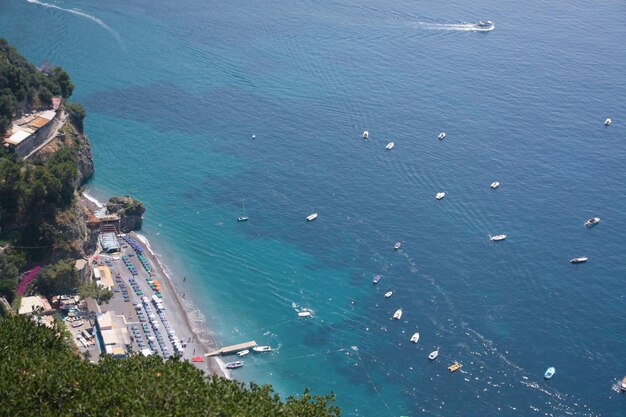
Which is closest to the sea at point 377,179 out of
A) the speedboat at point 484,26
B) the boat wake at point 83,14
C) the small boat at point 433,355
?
the boat wake at point 83,14

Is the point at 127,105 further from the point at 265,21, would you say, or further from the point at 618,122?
the point at 618,122

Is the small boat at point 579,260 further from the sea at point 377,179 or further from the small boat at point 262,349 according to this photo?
the small boat at point 262,349

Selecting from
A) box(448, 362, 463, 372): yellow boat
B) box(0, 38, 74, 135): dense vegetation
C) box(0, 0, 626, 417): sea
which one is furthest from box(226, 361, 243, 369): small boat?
box(0, 38, 74, 135): dense vegetation

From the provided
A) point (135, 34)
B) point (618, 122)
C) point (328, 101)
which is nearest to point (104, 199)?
point (328, 101)

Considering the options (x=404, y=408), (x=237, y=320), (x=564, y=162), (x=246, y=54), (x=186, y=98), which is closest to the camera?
(x=404, y=408)

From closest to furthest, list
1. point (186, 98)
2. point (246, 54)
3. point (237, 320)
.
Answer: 1. point (237, 320)
2. point (186, 98)
3. point (246, 54)

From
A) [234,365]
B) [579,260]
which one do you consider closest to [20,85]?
[234,365]

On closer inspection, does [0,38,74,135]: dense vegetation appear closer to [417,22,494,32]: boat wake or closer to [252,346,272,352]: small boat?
[252,346,272,352]: small boat

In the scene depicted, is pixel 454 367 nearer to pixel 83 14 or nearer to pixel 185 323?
pixel 185 323
